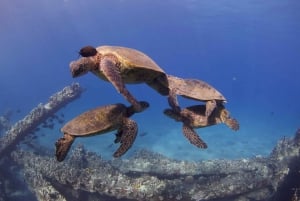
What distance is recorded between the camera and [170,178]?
11625 mm

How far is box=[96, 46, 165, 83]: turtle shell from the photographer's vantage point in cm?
578

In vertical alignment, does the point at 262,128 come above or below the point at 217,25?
below

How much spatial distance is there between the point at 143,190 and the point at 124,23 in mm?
74540

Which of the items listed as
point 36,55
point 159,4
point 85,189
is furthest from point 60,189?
point 36,55

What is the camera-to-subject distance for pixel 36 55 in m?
165

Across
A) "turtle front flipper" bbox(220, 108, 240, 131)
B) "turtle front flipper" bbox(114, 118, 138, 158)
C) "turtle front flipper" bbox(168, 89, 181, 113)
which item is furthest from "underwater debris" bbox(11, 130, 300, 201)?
"turtle front flipper" bbox(114, 118, 138, 158)

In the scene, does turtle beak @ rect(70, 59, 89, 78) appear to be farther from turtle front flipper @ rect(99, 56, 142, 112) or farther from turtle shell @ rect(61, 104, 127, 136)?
turtle shell @ rect(61, 104, 127, 136)

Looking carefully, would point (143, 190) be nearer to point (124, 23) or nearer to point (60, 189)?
point (60, 189)

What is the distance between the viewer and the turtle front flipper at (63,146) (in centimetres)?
585

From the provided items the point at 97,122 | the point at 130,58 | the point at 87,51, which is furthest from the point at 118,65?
the point at 97,122

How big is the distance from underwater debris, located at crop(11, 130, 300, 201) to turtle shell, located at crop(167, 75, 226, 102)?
3.68 metres

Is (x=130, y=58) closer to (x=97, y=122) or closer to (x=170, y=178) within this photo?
(x=97, y=122)

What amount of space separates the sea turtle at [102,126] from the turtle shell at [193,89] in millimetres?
693

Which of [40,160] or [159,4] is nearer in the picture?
[40,160]
